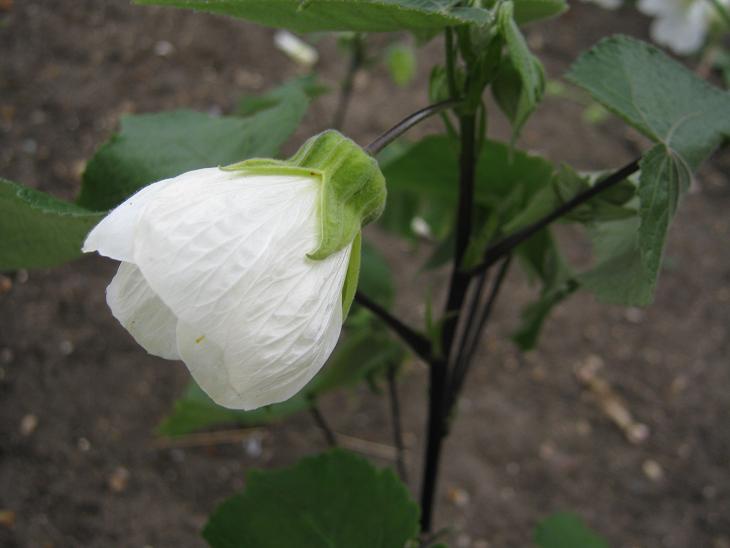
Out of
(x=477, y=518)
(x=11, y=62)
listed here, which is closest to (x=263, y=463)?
(x=477, y=518)

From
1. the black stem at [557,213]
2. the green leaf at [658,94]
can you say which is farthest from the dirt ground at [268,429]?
the green leaf at [658,94]

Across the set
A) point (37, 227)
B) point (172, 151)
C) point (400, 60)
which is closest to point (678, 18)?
point (400, 60)

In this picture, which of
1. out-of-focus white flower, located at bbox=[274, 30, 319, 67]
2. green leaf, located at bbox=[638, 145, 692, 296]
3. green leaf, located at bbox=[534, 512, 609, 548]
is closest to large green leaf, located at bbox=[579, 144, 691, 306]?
green leaf, located at bbox=[638, 145, 692, 296]

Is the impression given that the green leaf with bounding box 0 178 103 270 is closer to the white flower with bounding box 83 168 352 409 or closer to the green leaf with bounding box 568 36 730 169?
the white flower with bounding box 83 168 352 409

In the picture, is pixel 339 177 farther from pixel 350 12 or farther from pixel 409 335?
pixel 409 335

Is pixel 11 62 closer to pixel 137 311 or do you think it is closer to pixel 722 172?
pixel 137 311

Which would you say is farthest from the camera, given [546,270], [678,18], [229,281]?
[678,18]

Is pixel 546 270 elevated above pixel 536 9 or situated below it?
below
